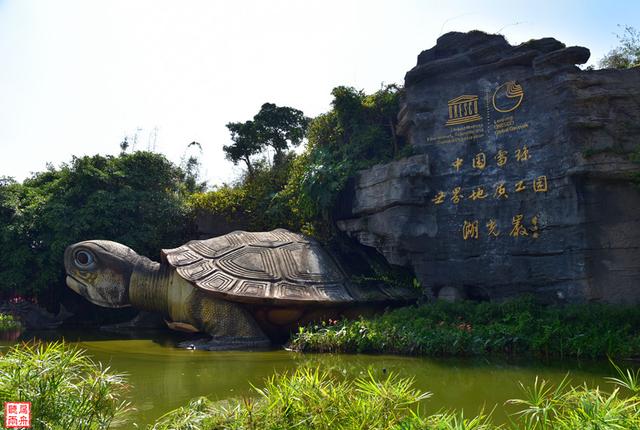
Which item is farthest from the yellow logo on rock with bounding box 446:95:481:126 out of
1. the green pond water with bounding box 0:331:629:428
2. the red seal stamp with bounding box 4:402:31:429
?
the red seal stamp with bounding box 4:402:31:429

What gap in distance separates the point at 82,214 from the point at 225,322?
201 inches

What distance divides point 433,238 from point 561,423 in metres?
6.84

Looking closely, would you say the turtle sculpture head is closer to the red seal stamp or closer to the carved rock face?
the carved rock face

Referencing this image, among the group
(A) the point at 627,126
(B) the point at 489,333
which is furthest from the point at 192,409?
(A) the point at 627,126

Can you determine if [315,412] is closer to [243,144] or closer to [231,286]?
[231,286]

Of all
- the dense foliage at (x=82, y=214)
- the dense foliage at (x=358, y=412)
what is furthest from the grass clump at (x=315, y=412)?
the dense foliage at (x=82, y=214)

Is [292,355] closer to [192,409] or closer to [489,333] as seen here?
[489,333]

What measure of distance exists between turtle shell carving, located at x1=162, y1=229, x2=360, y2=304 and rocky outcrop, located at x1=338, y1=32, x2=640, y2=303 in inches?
50.1

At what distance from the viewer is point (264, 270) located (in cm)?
860

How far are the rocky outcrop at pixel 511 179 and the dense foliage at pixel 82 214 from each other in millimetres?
4872

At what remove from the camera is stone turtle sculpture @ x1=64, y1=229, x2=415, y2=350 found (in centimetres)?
830

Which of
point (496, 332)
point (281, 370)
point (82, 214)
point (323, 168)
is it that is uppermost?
point (323, 168)

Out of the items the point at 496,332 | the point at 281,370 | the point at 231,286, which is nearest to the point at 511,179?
the point at 496,332

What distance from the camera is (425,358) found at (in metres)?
6.73
